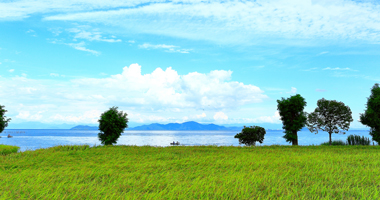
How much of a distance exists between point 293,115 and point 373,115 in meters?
12.9

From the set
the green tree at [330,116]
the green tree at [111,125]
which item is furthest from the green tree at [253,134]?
the green tree at [111,125]

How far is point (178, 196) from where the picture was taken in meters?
8.29

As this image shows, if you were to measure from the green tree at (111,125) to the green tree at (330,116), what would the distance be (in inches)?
1079

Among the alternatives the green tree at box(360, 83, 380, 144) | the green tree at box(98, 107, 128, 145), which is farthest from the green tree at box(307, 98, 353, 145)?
the green tree at box(98, 107, 128, 145)

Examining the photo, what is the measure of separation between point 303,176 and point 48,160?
16244mm

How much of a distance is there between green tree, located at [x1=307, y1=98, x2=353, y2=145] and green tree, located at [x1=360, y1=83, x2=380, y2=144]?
118 inches

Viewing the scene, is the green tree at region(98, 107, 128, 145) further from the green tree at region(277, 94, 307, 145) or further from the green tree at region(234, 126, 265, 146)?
the green tree at region(234, 126, 265, 146)

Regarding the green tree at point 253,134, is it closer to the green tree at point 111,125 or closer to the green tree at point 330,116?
the green tree at point 330,116

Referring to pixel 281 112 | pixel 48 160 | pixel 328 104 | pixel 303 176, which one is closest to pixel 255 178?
pixel 303 176

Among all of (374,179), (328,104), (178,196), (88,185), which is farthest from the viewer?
(328,104)

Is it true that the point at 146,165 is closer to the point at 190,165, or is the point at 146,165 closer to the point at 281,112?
the point at 190,165

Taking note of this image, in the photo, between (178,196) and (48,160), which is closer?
(178,196)

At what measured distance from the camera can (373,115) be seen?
115 ft

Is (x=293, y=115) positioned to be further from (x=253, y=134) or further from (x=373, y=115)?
(x=253, y=134)
